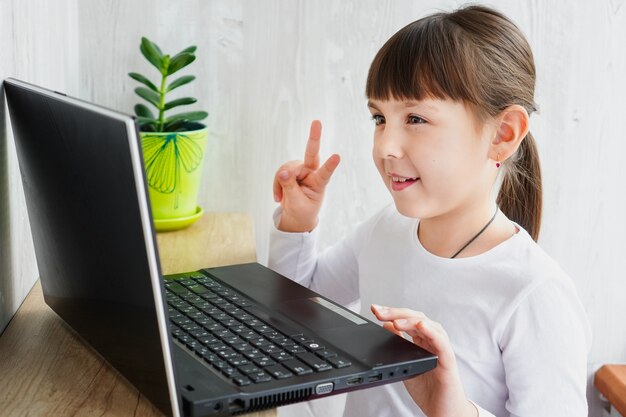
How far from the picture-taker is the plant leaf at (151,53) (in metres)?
1.44

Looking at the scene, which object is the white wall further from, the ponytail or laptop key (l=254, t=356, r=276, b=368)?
the ponytail

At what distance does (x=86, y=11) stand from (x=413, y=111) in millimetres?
723

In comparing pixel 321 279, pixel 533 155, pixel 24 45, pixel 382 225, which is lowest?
pixel 321 279

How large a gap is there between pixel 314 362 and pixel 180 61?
0.81m

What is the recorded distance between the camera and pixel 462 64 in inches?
42.0

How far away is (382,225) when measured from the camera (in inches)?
50.4

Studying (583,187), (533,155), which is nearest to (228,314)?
(533,155)

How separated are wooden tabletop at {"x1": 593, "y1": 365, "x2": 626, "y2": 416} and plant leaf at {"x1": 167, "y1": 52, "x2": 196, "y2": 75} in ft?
3.30

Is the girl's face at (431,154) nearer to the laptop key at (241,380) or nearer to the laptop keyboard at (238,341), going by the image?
the laptop keyboard at (238,341)

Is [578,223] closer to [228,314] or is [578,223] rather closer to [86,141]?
[228,314]

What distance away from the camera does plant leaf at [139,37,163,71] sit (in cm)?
144

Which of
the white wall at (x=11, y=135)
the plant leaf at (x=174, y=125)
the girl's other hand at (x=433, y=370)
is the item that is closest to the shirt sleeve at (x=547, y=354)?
the girl's other hand at (x=433, y=370)

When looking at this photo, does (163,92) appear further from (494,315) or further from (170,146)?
(494,315)

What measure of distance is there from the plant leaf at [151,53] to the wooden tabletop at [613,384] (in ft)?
3.42
